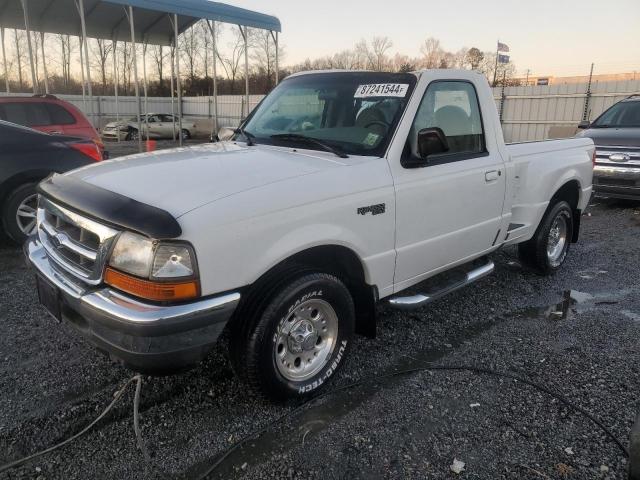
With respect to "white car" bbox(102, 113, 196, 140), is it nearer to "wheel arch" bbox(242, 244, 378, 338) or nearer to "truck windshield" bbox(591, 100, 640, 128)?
"truck windshield" bbox(591, 100, 640, 128)

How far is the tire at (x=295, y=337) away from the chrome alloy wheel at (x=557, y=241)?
330 centimetres

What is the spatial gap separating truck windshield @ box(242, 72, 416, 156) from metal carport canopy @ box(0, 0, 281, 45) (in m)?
11.4

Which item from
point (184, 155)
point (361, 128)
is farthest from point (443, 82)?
point (184, 155)

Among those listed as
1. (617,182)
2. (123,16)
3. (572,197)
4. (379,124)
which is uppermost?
(123,16)

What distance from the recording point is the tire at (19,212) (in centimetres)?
576

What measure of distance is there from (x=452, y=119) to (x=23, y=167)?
4.85m

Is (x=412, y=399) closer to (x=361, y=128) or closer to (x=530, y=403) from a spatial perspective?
(x=530, y=403)

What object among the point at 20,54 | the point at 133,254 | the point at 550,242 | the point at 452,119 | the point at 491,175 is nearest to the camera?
the point at 133,254

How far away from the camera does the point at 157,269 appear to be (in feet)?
7.47

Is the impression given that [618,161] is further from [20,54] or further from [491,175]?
[20,54]

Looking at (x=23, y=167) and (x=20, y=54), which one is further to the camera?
(x=20, y=54)

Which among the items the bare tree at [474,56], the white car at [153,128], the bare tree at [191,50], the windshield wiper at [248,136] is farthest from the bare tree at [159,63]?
the windshield wiper at [248,136]

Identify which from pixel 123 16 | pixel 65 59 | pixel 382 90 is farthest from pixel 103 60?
pixel 382 90

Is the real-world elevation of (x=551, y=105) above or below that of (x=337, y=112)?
above
